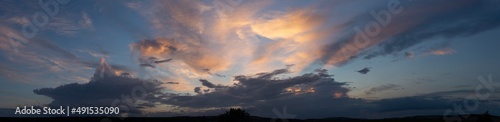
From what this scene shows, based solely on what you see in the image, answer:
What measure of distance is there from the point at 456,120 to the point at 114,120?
162672 mm

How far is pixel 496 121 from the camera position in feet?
504

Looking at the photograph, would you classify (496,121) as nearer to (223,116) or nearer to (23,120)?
(223,116)

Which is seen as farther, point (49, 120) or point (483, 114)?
point (49, 120)

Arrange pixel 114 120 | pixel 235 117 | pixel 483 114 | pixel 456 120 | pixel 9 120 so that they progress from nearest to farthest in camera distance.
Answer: pixel 483 114 < pixel 235 117 < pixel 456 120 < pixel 9 120 < pixel 114 120

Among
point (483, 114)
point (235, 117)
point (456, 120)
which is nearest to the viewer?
point (483, 114)

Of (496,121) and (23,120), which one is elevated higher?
(23,120)

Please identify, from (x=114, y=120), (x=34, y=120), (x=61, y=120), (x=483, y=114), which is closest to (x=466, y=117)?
(x=483, y=114)

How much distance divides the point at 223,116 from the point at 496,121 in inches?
4930

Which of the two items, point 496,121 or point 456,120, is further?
point 496,121

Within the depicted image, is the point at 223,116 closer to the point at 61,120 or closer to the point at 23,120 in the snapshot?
the point at 61,120

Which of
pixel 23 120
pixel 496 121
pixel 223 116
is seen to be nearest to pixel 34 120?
A: pixel 23 120

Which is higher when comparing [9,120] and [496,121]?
[9,120]

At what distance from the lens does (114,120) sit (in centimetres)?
19888

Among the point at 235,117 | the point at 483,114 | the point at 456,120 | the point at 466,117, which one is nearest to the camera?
the point at 483,114
